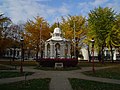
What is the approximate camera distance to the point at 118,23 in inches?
2116

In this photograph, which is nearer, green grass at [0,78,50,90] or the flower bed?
green grass at [0,78,50,90]

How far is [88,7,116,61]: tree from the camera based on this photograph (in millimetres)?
52844

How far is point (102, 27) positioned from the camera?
53406 millimetres

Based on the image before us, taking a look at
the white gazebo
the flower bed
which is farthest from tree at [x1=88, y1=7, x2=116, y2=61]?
the flower bed

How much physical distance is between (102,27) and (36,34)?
50.0 feet

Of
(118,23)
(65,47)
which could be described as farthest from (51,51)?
(118,23)

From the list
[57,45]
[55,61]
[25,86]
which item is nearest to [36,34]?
[57,45]

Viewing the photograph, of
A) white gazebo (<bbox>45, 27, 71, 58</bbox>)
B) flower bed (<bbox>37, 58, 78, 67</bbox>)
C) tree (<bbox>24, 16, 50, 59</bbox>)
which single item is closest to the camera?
flower bed (<bbox>37, 58, 78, 67</bbox>)

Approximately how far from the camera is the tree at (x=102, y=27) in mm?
52844

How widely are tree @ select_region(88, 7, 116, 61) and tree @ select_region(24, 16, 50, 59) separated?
11.2 m

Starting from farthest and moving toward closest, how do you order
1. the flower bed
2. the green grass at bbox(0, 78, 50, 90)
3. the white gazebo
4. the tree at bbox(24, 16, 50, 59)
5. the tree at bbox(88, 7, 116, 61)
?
the tree at bbox(24, 16, 50, 59), the tree at bbox(88, 7, 116, 61), the white gazebo, the flower bed, the green grass at bbox(0, 78, 50, 90)

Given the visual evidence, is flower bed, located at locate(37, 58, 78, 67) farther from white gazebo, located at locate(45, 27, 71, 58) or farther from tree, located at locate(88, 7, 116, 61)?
tree, located at locate(88, 7, 116, 61)

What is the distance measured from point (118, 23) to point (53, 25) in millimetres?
21778

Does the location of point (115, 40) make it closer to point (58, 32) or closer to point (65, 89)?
point (58, 32)
